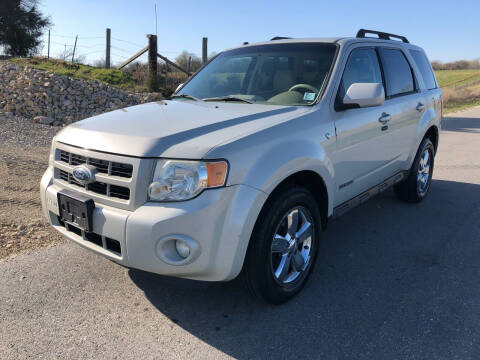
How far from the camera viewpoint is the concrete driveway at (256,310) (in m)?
2.56

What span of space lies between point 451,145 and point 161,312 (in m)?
8.74

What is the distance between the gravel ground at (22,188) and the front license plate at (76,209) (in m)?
1.24

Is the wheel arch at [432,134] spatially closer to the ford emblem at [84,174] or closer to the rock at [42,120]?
the ford emblem at [84,174]

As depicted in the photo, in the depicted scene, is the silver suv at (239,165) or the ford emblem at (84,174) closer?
the silver suv at (239,165)

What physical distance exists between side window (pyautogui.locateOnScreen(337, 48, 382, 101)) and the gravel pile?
7.65 meters

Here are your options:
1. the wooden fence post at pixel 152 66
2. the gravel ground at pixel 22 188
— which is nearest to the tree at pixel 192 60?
the wooden fence post at pixel 152 66

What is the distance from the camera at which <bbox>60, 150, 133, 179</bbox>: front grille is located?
258 cm

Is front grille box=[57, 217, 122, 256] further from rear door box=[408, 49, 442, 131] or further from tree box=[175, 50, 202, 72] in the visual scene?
tree box=[175, 50, 202, 72]

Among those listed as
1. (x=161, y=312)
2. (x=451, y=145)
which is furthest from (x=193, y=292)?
(x=451, y=145)

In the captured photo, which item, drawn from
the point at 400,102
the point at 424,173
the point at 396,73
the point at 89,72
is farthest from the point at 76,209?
the point at 89,72

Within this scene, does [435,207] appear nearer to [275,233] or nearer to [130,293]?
[275,233]

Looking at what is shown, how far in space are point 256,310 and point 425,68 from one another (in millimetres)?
4067

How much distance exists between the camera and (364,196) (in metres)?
4.02

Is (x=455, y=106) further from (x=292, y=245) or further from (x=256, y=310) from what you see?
(x=256, y=310)
